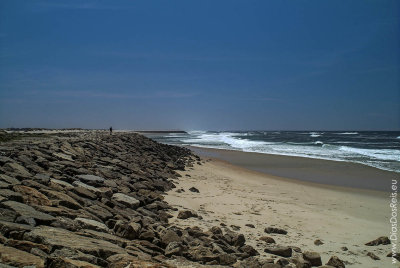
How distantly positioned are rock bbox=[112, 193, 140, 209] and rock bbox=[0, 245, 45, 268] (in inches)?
131

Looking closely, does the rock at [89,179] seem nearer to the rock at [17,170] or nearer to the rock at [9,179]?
the rock at [17,170]

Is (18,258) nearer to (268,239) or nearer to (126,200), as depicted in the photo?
(126,200)

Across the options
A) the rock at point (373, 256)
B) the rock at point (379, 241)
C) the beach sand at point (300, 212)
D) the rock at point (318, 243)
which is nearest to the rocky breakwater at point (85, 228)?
the beach sand at point (300, 212)

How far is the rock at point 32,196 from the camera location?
14.9ft

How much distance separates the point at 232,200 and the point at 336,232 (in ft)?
10.5

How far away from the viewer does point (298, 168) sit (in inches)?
711

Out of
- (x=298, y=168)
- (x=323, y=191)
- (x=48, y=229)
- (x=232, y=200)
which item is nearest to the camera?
(x=48, y=229)

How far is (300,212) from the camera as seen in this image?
27.1ft

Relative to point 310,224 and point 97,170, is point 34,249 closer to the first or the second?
point 97,170

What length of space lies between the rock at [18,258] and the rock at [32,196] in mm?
1753

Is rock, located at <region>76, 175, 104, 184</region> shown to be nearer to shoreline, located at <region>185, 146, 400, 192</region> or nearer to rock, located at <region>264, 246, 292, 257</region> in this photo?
rock, located at <region>264, 246, 292, 257</region>

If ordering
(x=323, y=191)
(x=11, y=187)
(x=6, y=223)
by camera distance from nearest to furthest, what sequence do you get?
1. (x=6, y=223)
2. (x=11, y=187)
3. (x=323, y=191)

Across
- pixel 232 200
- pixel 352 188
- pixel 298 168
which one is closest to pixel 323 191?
pixel 352 188

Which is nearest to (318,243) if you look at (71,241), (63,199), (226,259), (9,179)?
(226,259)
